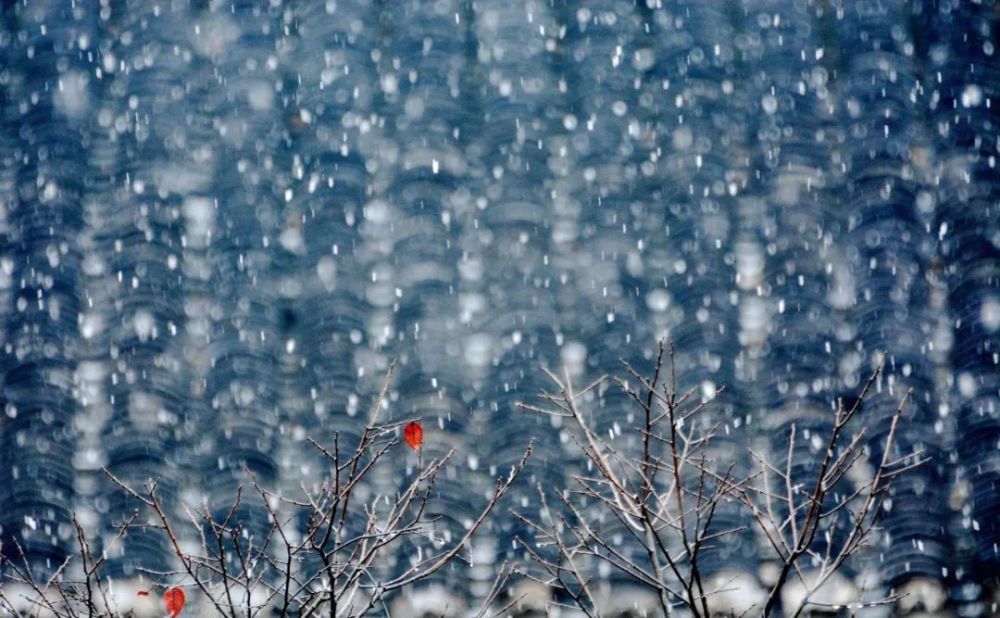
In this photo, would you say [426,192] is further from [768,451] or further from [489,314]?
[768,451]

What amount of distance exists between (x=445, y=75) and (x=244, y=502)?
224cm

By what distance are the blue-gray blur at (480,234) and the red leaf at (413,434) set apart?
0.14 metres

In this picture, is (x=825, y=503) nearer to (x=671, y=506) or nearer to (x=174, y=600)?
(x=671, y=506)

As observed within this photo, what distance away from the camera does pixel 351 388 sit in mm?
4125

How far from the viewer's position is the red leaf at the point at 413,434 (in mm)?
3808

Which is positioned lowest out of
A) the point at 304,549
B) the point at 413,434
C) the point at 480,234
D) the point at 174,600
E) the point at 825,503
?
the point at 174,600

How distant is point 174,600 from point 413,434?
1001 mm

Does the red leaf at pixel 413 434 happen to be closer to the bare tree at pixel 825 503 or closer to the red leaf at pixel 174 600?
the red leaf at pixel 174 600

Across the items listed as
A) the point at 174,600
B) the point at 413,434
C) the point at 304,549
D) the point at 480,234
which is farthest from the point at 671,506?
the point at 174,600

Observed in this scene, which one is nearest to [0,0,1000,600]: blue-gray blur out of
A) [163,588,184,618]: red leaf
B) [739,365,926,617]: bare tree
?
[739,365,926,617]: bare tree

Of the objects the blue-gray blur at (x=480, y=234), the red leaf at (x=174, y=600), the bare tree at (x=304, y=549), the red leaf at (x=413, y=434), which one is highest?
the blue-gray blur at (x=480, y=234)

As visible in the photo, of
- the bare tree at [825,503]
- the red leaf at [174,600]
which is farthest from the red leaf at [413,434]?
the bare tree at [825,503]

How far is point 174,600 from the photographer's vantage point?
137 inches

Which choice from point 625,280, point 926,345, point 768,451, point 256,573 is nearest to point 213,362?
point 256,573
